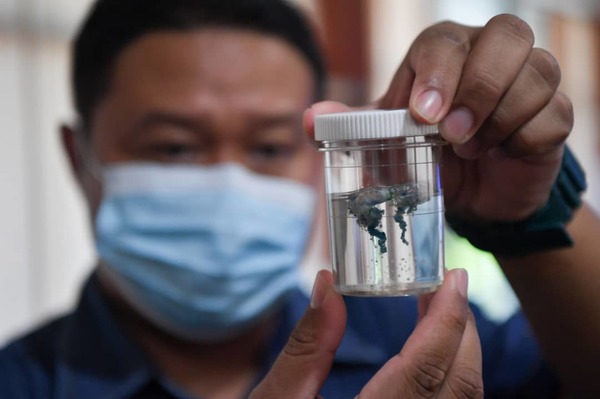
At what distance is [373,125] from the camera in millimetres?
637

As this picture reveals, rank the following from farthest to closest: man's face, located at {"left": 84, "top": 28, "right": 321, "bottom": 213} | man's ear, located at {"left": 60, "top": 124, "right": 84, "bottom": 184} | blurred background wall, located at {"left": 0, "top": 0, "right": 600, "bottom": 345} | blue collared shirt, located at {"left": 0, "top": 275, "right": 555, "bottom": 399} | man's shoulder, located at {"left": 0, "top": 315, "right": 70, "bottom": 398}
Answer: blurred background wall, located at {"left": 0, "top": 0, "right": 600, "bottom": 345} → man's ear, located at {"left": 60, "top": 124, "right": 84, "bottom": 184} → man's face, located at {"left": 84, "top": 28, "right": 321, "bottom": 213} → man's shoulder, located at {"left": 0, "top": 315, "right": 70, "bottom": 398} → blue collared shirt, located at {"left": 0, "top": 275, "right": 555, "bottom": 399}

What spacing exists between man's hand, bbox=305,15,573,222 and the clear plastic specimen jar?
A: 0.03 m

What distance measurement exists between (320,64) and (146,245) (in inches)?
19.9

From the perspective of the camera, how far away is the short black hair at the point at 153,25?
141cm

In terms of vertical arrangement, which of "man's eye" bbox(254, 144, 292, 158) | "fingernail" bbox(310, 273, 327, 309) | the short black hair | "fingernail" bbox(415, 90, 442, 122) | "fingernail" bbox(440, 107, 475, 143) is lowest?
"fingernail" bbox(310, 273, 327, 309)

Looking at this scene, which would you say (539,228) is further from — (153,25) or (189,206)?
(153,25)

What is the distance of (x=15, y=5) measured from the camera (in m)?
2.21

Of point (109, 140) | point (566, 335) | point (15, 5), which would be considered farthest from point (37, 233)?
point (566, 335)

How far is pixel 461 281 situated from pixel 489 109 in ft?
0.51

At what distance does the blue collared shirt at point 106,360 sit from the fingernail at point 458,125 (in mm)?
295

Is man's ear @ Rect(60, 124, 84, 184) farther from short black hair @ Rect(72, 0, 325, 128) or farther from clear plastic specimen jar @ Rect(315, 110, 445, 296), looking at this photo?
clear plastic specimen jar @ Rect(315, 110, 445, 296)

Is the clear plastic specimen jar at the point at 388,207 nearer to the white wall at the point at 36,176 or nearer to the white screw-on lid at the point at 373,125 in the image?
the white screw-on lid at the point at 373,125

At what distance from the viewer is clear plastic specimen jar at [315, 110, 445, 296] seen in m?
0.66

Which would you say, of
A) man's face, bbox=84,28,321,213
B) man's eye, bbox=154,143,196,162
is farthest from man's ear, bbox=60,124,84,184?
man's eye, bbox=154,143,196,162
